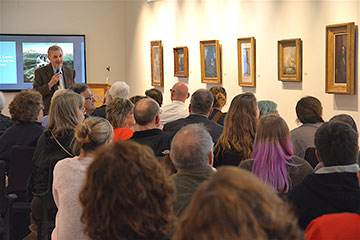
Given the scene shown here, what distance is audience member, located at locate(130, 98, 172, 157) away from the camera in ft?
15.3

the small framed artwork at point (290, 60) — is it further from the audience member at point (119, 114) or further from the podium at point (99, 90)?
the podium at point (99, 90)

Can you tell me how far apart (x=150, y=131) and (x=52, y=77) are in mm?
3705

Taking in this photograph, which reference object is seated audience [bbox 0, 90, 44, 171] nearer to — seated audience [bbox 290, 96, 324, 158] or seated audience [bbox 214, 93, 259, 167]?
seated audience [bbox 214, 93, 259, 167]

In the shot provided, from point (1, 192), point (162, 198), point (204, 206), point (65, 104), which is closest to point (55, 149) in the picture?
point (65, 104)

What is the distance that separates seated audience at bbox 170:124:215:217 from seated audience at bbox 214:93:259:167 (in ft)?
3.92

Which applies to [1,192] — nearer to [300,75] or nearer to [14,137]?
[14,137]

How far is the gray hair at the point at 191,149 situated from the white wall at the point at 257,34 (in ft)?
12.9

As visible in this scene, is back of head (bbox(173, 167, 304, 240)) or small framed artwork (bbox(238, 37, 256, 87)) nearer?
back of head (bbox(173, 167, 304, 240))

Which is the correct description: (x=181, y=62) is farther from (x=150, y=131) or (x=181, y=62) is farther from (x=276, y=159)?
(x=276, y=159)

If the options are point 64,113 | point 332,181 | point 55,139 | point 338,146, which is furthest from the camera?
point 64,113

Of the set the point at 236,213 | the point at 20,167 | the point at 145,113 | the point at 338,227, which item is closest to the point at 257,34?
the point at 145,113

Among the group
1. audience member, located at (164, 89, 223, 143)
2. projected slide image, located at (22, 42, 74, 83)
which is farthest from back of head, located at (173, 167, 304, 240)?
projected slide image, located at (22, 42, 74, 83)

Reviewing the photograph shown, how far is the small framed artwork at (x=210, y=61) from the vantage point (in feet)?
32.0

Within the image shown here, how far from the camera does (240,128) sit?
4344mm
